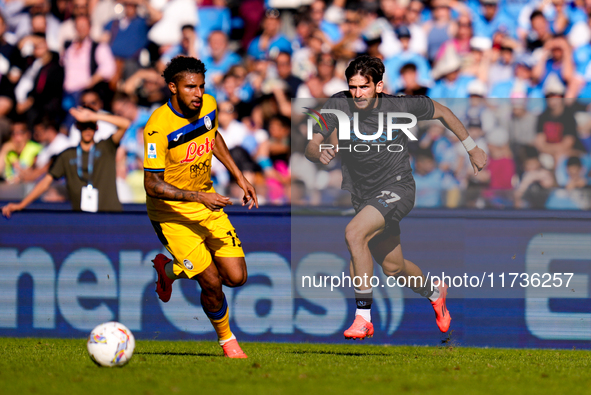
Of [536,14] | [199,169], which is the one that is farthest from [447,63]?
[199,169]

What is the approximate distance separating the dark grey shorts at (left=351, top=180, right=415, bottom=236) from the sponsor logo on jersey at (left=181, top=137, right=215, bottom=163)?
170 cm

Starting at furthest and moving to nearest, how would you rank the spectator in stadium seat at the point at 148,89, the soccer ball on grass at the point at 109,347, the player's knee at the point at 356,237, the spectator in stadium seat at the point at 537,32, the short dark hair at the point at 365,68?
the spectator in stadium seat at the point at 148,89 → the spectator in stadium seat at the point at 537,32 → the short dark hair at the point at 365,68 → the player's knee at the point at 356,237 → the soccer ball on grass at the point at 109,347

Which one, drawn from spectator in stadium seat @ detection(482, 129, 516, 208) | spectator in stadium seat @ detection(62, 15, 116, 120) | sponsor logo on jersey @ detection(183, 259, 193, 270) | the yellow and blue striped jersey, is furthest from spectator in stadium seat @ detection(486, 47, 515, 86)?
sponsor logo on jersey @ detection(183, 259, 193, 270)

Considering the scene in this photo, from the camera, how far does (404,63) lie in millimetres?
11203

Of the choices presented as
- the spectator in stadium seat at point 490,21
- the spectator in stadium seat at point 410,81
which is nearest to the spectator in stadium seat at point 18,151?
the spectator in stadium seat at point 410,81

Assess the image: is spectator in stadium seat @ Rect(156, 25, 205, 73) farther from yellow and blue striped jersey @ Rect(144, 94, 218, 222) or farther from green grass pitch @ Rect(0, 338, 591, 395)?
green grass pitch @ Rect(0, 338, 591, 395)

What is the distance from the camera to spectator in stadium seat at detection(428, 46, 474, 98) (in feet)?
35.5

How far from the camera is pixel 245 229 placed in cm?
842

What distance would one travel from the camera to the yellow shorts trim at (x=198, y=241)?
6.51 meters

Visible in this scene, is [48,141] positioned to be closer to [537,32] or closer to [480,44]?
[480,44]

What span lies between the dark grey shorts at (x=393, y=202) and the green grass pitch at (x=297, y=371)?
1.33m

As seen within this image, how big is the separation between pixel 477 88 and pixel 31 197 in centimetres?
645

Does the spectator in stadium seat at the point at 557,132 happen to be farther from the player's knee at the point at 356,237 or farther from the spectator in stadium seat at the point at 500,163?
the player's knee at the point at 356,237

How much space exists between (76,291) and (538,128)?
19.2 feet
